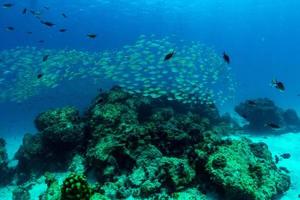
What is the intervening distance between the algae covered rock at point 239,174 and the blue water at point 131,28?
30.0 metres

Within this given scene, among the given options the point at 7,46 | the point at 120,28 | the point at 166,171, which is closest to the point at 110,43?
the point at 120,28

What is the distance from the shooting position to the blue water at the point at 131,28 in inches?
1802

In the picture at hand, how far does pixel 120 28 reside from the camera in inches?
3701

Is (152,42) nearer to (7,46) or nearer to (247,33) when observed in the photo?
(7,46)

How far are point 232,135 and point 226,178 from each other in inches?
431

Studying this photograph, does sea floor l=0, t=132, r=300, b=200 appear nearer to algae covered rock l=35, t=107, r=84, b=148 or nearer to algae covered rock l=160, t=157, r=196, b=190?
algae covered rock l=35, t=107, r=84, b=148

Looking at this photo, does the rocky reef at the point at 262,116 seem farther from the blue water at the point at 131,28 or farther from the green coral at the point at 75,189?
the blue water at the point at 131,28

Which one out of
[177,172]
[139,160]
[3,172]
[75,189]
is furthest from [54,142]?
[75,189]

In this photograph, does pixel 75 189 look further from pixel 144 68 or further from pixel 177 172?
pixel 144 68

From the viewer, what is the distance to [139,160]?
8.72m

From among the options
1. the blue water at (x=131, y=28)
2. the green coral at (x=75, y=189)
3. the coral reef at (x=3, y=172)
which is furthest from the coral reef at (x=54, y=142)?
the blue water at (x=131, y=28)

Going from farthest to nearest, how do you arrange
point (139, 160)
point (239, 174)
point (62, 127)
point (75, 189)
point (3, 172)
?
1. point (3, 172)
2. point (62, 127)
3. point (139, 160)
4. point (239, 174)
5. point (75, 189)

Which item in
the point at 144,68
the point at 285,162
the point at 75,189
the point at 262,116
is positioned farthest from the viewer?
the point at 144,68

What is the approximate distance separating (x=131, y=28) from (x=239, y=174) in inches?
3498
